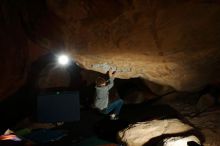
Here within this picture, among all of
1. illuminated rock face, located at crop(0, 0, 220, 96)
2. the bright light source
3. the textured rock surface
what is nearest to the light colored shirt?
illuminated rock face, located at crop(0, 0, 220, 96)

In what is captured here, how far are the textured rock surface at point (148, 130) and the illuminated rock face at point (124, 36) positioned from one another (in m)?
1.26

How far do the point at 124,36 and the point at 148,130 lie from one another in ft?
6.24

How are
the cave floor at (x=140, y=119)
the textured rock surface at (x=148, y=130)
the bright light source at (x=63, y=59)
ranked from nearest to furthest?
the textured rock surface at (x=148, y=130), the cave floor at (x=140, y=119), the bright light source at (x=63, y=59)

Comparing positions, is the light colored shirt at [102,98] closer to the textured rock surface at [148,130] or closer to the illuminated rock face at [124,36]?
the illuminated rock face at [124,36]

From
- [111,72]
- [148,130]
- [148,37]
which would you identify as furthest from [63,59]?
[148,130]

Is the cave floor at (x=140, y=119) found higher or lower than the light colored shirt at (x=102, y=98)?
lower

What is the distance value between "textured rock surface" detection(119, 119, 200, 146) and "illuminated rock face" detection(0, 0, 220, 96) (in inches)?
49.7

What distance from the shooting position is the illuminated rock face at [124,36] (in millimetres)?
5773

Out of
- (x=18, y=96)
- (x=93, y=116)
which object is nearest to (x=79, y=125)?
(x=93, y=116)

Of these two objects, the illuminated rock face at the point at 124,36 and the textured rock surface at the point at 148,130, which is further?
the textured rock surface at the point at 148,130

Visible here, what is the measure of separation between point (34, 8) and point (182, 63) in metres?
3.63

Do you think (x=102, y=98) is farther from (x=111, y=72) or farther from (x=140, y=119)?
(x=140, y=119)

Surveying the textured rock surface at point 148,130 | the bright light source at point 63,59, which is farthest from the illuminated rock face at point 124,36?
the textured rock surface at point 148,130

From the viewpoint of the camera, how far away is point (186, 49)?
6.31 m
